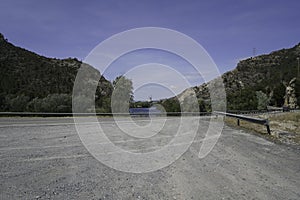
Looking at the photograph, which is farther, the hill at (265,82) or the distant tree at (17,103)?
the hill at (265,82)

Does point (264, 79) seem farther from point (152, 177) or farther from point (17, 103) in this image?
point (152, 177)

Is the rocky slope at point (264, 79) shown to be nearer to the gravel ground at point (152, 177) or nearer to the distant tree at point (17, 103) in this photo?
the distant tree at point (17, 103)

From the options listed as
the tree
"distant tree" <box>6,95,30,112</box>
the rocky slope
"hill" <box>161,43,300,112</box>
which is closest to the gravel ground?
the tree

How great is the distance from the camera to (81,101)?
23938 mm

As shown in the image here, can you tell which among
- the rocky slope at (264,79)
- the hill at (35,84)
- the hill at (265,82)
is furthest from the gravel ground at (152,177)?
the rocky slope at (264,79)

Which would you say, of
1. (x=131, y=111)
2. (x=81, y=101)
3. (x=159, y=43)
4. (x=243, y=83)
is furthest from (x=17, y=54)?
(x=243, y=83)

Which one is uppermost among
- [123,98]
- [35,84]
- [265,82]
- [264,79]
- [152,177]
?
[264,79]

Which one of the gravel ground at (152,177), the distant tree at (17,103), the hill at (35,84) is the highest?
the hill at (35,84)

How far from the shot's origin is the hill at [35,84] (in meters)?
28.3

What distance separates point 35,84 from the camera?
1702 inches

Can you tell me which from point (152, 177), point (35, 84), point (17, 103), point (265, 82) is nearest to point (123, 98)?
point (17, 103)

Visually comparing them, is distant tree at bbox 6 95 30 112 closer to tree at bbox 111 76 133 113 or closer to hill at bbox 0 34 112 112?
hill at bbox 0 34 112 112

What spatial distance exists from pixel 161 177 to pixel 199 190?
3.06 ft

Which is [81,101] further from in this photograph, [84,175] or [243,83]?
[243,83]
